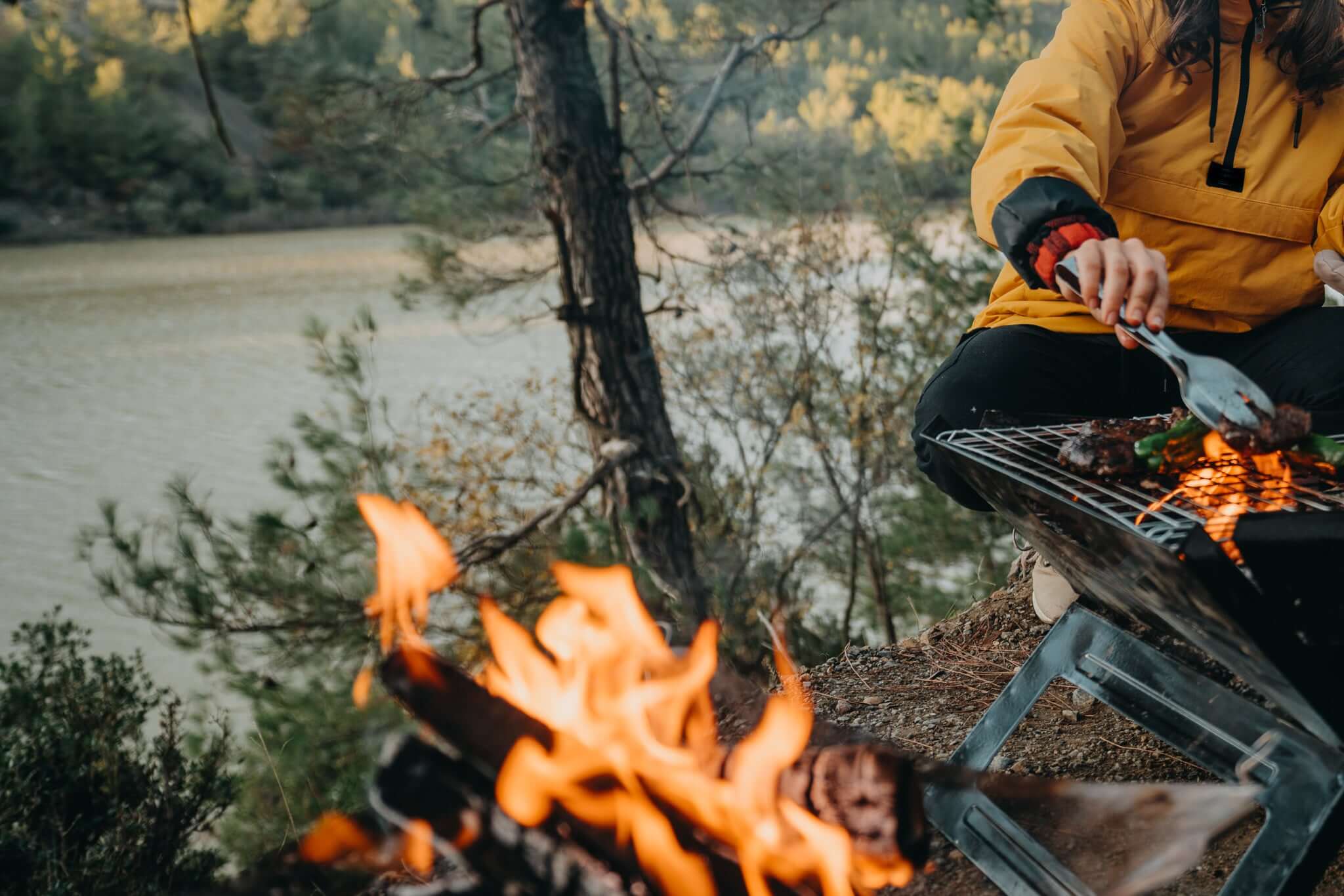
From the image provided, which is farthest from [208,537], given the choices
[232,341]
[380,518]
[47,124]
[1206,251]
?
[47,124]

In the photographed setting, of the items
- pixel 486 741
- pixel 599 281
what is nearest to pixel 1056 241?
pixel 486 741

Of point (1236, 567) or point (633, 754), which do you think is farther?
point (633, 754)

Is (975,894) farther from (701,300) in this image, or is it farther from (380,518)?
(701,300)

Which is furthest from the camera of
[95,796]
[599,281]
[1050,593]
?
[599,281]

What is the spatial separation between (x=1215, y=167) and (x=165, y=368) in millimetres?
14103

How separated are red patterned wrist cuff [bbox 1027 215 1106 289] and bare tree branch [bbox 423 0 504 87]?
4558mm

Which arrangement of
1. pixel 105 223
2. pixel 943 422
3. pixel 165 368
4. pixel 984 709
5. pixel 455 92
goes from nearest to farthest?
pixel 943 422
pixel 984 709
pixel 455 92
pixel 165 368
pixel 105 223

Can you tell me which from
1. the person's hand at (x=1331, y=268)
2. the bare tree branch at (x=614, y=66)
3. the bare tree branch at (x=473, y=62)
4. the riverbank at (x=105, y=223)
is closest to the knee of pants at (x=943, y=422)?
the person's hand at (x=1331, y=268)

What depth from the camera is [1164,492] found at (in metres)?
1.24

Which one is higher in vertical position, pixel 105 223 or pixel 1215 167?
pixel 1215 167

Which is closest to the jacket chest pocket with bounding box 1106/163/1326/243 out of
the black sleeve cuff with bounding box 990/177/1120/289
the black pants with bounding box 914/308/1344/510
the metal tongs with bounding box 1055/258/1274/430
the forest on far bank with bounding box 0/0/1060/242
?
the black pants with bounding box 914/308/1344/510

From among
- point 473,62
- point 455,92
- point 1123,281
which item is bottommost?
point 1123,281

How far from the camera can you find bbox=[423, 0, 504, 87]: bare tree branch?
5430 mm

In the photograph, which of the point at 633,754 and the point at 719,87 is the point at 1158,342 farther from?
the point at 719,87
